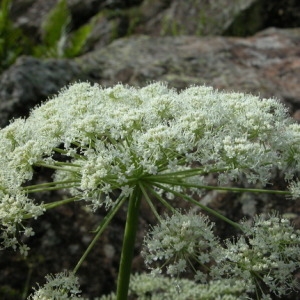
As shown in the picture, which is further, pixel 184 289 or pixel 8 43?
pixel 8 43

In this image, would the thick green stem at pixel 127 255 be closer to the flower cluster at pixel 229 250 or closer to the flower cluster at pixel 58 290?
the flower cluster at pixel 229 250

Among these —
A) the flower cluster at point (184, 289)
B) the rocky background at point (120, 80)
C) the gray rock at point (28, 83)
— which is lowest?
the flower cluster at point (184, 289)

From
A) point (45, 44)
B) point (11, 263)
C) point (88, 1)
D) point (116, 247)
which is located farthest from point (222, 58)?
point (88, 1)

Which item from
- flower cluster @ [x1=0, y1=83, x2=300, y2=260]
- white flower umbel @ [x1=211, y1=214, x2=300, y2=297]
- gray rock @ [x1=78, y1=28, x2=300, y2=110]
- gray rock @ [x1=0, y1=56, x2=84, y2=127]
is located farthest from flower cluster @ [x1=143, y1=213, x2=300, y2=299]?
gray rock @ [x1=78, y1=28, x2=300, y2=110]

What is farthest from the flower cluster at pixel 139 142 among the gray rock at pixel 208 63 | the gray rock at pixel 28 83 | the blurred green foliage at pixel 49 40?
the blurred green foliage at pixel 49 40

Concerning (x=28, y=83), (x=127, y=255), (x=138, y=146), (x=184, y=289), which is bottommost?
(x=184, y=289)

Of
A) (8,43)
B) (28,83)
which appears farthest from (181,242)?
(8,43)

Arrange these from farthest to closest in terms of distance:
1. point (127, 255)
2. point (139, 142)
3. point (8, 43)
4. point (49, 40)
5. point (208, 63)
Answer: point (49, 40) < point (8, 43) < point (208, 63) < point (127, 255) < point (139, 142)

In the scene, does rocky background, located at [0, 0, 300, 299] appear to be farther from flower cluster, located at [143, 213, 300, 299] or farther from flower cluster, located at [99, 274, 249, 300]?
flower cluster, located at [143, 213, 300, 299]

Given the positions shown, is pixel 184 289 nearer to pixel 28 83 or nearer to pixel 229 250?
pixel 229 250
